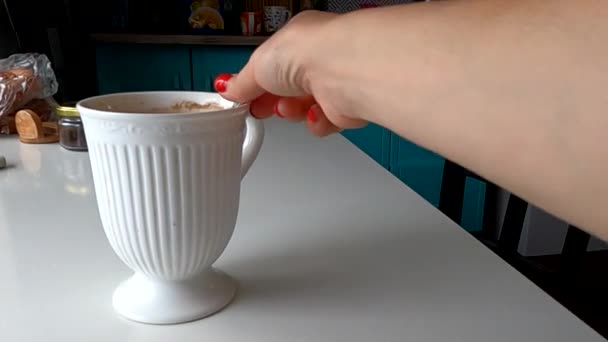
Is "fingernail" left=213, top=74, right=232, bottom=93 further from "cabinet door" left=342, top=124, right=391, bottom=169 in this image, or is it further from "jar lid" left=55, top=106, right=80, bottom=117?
"cabinet door" left=342, top=124, right=391, bottom=169

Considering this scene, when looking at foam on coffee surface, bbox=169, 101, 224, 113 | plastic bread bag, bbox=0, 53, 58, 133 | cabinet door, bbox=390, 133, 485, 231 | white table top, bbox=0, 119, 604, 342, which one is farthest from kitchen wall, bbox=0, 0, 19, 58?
cabinet door, bbox=390, 133, 485, 231

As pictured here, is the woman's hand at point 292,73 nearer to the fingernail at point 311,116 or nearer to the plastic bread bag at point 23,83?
the fingernail at point 311,116

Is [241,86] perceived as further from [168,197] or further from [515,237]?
→ [515,237]

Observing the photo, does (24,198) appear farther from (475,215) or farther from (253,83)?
(475,215)

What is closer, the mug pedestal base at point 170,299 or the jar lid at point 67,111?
the mug pedestal base at point 170,299

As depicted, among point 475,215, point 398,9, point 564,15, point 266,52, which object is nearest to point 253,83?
point 266,52

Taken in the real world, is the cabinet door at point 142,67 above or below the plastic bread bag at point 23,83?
below

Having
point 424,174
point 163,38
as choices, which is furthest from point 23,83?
point 424,174

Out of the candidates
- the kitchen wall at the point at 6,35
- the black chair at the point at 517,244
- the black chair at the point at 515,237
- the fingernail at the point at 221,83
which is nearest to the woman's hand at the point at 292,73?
the fingernail at the point at 221,83
